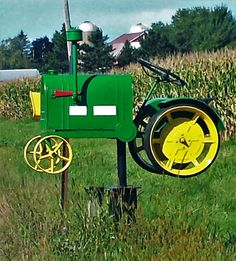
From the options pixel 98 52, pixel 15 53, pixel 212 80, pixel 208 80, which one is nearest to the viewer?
pixel 212 80

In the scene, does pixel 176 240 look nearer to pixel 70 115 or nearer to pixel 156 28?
pixel 70 115

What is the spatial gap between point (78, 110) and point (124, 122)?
0.30 meters

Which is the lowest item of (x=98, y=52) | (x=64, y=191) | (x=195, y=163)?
(x=64, y=191)

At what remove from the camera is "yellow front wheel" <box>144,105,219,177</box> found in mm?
4598

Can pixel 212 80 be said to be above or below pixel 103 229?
above

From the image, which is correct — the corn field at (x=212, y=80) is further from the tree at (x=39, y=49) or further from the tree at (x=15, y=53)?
the tree at (x=39, y=49)

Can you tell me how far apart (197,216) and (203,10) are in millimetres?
78707

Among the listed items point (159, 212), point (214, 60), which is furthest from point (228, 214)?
point (214, 60)

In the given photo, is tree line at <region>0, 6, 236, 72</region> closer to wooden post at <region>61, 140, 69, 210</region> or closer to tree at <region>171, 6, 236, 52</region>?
tree at <region>171, 6, 236, 52</region>

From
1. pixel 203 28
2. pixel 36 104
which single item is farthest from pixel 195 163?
pixel 203 28

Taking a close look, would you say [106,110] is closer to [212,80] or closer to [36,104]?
[36,104]

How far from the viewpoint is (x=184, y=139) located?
463 centimetres

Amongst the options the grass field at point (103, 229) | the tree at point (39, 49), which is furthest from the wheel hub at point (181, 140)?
the tree at point (39, 49)

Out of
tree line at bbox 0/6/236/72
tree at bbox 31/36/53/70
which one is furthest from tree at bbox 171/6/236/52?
tree at bbox 31/36/53/70
